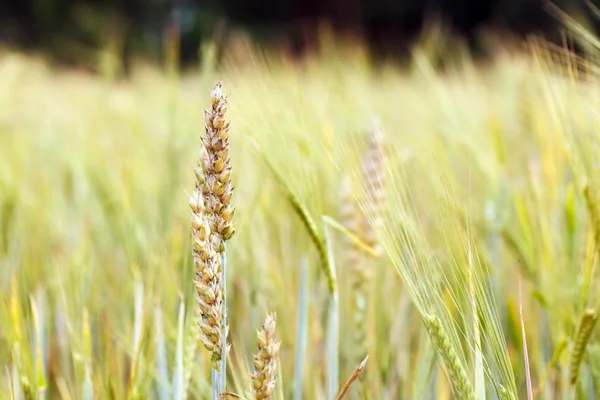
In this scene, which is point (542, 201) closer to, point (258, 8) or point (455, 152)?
point (455, 152)

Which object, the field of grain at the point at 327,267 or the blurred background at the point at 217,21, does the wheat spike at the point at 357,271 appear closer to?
the field of grain at the point at 327,267

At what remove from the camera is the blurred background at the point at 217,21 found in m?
7.35

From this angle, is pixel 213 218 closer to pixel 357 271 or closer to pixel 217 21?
pixel 357 271

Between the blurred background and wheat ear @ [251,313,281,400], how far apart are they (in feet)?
22.8

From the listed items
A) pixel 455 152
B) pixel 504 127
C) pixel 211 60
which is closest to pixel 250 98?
pixel 211 60

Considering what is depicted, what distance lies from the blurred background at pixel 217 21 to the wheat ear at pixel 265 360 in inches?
273

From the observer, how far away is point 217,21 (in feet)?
24.5

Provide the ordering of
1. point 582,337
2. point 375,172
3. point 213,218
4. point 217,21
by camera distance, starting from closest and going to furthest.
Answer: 1. point 213,218
2. point 582,337
3. point 375,172
4. point 217,21

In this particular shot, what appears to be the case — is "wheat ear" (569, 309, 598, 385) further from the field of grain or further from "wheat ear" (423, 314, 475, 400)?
"wheat ear" (423, 314, 475, 400)

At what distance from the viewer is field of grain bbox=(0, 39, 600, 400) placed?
0.36 meters

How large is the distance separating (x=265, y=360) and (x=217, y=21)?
299 inches

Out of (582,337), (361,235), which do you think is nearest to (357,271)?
(361,235)

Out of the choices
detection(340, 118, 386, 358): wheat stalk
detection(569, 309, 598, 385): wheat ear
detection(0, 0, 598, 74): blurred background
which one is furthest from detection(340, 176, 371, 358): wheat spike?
detection(0, 0, 598, 74): blurred background

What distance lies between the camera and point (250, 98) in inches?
18.3
